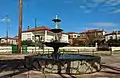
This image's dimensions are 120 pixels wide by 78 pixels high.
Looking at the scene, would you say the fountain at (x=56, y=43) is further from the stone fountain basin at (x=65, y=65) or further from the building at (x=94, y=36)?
the building at (x=94, y=36)

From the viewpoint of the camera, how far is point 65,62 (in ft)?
36.0

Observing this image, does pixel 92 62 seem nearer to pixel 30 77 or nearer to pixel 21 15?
pixel 30 77

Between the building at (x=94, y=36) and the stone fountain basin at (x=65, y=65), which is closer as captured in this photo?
the stone fountain basin at (x=65, y=65)

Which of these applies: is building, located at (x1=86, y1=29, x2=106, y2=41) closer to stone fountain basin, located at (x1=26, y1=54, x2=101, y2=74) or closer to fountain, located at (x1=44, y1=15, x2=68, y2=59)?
fountain, located at (x1=44, y1=15, x2=68, y2=59)

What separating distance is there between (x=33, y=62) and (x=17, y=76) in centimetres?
220

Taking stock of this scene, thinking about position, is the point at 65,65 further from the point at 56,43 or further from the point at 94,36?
the point at 94,36

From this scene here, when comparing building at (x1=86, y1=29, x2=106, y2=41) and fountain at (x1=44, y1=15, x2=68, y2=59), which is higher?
building at (x1=86, y1=29, x2=106, y2=41)

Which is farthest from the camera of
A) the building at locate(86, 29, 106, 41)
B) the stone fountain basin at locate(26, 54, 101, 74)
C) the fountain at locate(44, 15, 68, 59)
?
the building at locate(86, 29, 106, 41)

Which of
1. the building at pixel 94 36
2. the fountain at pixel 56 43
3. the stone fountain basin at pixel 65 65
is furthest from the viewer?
the building at pixel 94 36

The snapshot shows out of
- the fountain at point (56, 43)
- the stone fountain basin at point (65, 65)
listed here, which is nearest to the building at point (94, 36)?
the fountain at point (56, 43)

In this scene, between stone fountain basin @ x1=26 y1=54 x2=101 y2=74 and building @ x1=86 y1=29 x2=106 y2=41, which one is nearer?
stone fountain basin @ x1=26 y1=54 x2=101 y2=74

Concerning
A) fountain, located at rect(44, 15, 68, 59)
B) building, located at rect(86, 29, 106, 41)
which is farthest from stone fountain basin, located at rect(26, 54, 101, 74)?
building, located at rect(86, 29, 106, 41)

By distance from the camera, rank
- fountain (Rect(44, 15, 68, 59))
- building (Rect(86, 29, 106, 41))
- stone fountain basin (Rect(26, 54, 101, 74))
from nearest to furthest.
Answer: stone fountain basin (Rect(26, 54, 101, 74)) < fountain (Rect(44, 15, 68, 59)) < building (Rect(86, 29, 106, 41))

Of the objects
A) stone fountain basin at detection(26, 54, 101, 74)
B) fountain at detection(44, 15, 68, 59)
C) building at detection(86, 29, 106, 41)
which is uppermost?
building at detection(86, 29, 106, 41)
